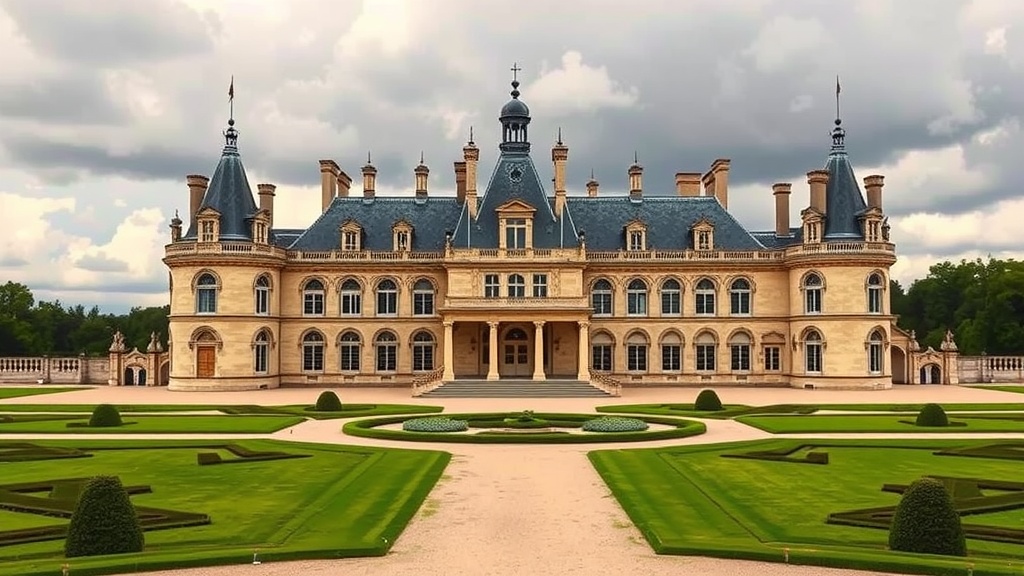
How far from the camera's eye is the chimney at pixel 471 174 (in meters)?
60.1

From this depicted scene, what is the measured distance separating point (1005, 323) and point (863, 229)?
2850 centimetres

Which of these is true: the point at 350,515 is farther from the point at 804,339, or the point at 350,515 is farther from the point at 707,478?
the point at 804,339

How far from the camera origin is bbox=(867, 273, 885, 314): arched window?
57031 mm

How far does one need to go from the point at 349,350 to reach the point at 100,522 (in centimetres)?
4759

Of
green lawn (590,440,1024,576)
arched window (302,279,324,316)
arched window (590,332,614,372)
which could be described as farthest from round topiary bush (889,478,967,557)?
arched window (302,279,324,316)

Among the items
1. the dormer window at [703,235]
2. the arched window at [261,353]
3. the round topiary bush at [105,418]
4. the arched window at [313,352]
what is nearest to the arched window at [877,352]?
the dormer window at [703,235]

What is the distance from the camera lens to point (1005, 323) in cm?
7719

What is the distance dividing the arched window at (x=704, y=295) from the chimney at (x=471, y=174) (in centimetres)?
1606

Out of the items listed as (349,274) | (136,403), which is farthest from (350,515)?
(349,274)

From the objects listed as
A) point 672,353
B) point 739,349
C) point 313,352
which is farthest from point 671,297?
point 313,352

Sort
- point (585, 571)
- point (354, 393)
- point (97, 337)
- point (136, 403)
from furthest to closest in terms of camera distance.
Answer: point (97, 337) < point (354, 393) < point (136, 403) < point (585, 571)

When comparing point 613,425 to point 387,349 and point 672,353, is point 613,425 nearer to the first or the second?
point 672,353

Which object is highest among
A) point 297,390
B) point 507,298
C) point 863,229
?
point 863,229

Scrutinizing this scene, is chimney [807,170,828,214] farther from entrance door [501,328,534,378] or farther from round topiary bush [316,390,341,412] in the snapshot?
round topiary bush [316,390,341,412]
